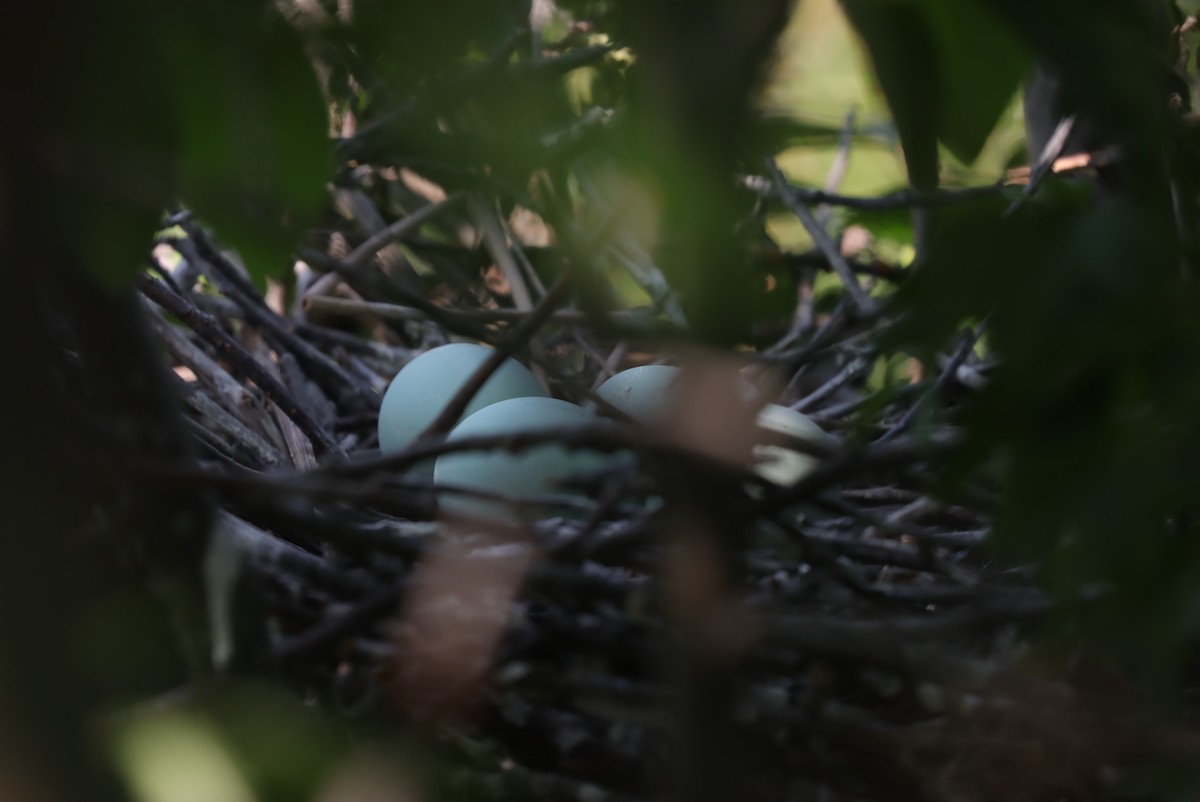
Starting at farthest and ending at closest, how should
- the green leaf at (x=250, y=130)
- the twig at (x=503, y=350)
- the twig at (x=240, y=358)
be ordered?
1. the twig at (x=240, y=358)
2. the twig at (x=503, y=350)
3. the green leaf at (x=250, y=130)

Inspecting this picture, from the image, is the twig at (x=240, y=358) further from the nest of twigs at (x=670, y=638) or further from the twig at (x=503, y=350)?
the nest of twigs at (x=670, y=638)

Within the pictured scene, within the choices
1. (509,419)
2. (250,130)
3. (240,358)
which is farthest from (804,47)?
(240,358)

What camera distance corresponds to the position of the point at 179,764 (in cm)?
29

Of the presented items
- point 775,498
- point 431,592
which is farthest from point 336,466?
point 775,498

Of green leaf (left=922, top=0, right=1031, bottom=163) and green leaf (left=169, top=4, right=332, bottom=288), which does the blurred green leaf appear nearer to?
green leaf (left=922, top=0, right=1031, bottom=163)

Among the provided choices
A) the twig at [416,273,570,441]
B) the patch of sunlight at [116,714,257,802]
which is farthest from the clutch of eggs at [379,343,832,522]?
the patch of sunlight at [116,714,257,802]

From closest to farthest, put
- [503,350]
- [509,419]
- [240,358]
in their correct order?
1. [503,350]
2. [509,419]
3. [240,358]

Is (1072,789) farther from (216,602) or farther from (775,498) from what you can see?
(216,602)

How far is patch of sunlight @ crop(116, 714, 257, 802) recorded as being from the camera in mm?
283

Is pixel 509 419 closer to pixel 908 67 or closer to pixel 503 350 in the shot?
pixel 503 350

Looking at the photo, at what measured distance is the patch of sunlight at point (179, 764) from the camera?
283mm

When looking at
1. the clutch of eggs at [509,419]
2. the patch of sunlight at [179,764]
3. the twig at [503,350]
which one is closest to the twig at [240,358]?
the clutch of eggs at [509,419]

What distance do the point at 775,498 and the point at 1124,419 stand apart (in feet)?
0.32

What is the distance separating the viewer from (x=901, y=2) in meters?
0.25
